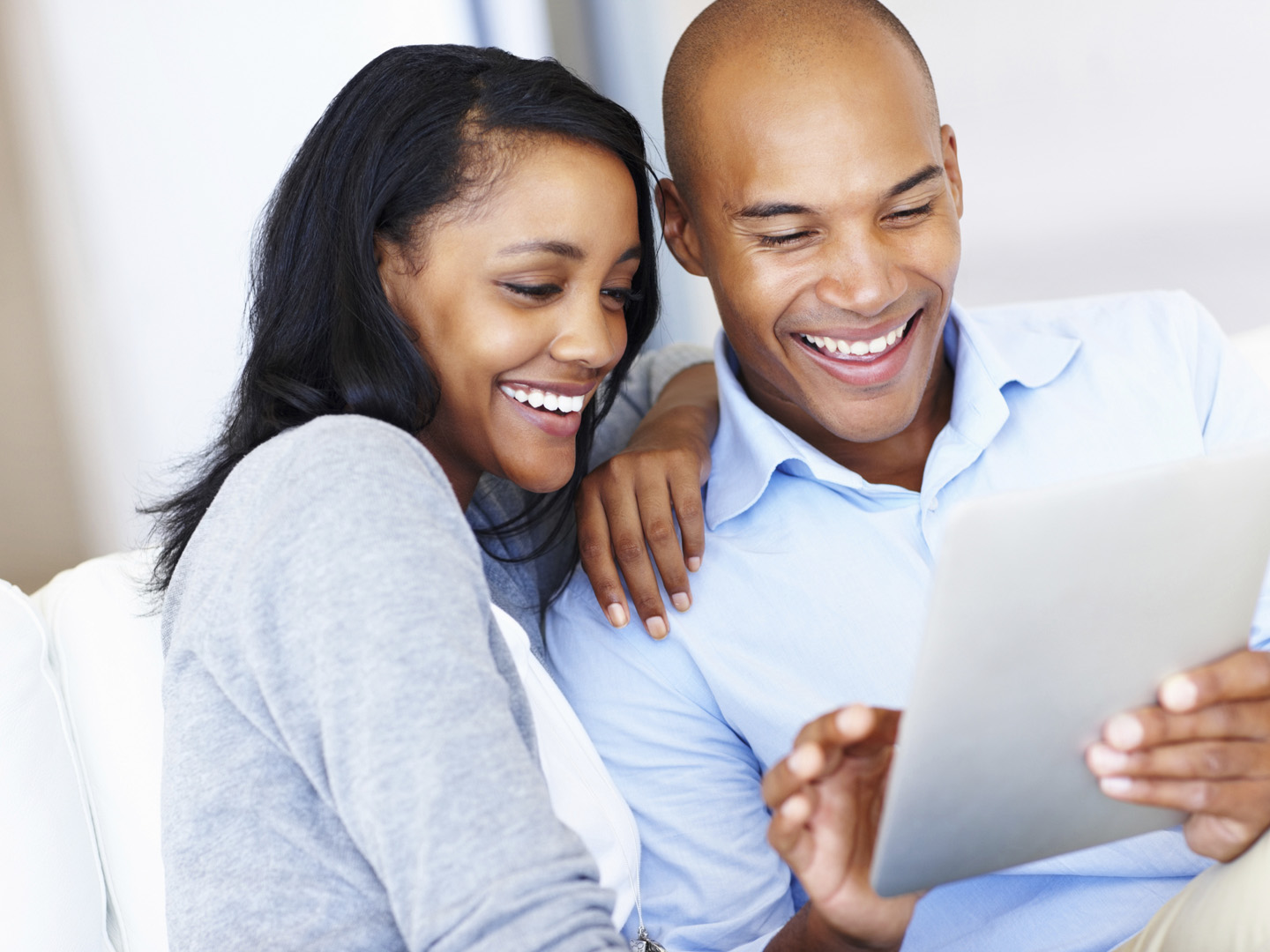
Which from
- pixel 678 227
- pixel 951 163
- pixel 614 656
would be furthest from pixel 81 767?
pixel 951 163

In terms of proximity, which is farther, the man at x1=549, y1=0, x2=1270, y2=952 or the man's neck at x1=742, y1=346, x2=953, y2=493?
the man's neck at x1=742, y1=346, x2=953, y2=493

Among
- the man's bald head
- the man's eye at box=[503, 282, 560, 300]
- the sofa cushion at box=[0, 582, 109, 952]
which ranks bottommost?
the sofa cushion at box=[0, 582, 109, 952]

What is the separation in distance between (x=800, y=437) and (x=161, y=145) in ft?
4.42

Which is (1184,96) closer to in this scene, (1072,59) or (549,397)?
(1072,59)

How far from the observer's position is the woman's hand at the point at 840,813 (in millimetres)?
773

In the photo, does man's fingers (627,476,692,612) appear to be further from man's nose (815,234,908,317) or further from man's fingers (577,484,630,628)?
man's nose (815,234,908,317)

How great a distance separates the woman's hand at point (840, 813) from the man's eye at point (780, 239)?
0.62 metres

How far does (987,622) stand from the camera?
69cm

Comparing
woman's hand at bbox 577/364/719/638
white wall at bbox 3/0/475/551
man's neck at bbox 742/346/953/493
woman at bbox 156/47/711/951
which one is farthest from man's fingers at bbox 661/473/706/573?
white wall at bbox 3/0/475/551

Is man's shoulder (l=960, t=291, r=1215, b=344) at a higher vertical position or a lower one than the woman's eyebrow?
lower

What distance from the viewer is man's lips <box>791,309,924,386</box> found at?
1.31m

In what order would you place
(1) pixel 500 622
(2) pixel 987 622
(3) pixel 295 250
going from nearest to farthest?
(2) pixel 987 622, (1) pixel 500 622, (3) pixel 295 250

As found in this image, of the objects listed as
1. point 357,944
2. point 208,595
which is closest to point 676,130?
point 208,595

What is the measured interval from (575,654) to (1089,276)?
1.69 metres
